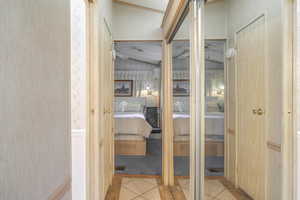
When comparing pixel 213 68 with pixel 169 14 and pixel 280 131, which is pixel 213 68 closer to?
pixel 280 131

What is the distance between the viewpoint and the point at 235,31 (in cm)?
96

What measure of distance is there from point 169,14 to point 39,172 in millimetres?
2218

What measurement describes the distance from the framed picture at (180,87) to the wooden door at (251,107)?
91 centimetres

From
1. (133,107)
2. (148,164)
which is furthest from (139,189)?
(133,107)

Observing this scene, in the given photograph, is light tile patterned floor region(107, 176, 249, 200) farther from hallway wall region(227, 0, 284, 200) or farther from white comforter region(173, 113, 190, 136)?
white comforter region(173, 113, 190, 136)

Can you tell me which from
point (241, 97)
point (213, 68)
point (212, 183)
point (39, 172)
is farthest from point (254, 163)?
point (39, 172)

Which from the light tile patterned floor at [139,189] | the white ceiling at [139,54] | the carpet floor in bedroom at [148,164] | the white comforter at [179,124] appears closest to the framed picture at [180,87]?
the white comforter at [179,124]

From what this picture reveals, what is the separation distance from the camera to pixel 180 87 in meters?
2.10

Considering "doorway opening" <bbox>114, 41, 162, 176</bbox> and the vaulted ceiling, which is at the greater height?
the vaulted ceiling

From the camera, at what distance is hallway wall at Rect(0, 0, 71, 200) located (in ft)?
1.17

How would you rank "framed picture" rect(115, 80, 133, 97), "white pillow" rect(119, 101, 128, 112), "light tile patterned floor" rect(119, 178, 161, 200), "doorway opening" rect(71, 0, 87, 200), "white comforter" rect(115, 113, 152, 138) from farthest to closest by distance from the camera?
"framed picture" rect(115, 80, 133, 97), "white pillow" rect(119, 101, 128, 112), "white comforter" rect(115, 113, 152, 138), "light tile patterned floor" rect(119, 178, 161, 200), "doorway opening" rect(71, 0, 87, 200)

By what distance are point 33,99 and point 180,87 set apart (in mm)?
1786

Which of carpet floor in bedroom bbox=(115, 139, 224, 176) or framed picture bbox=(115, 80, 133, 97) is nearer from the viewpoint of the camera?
carpet floor in bedroom bbox=(115, 139, 224, 176)

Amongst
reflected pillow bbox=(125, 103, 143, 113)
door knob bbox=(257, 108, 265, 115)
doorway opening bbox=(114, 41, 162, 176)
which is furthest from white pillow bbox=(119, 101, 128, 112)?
door knob bbox=(257, 108, 265, 115)
